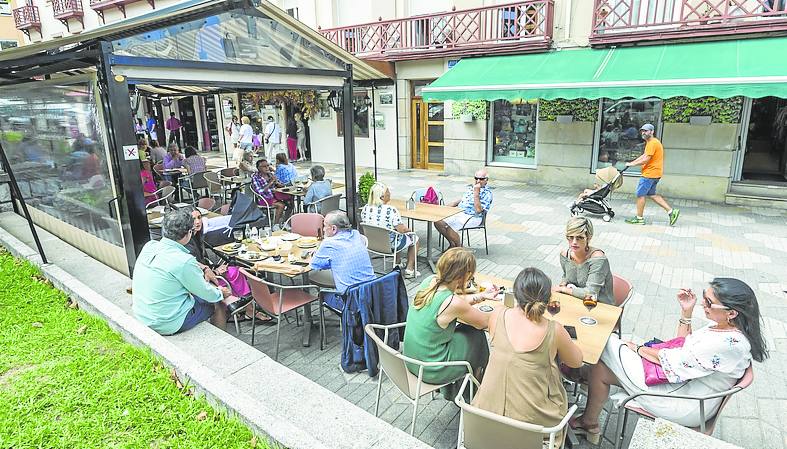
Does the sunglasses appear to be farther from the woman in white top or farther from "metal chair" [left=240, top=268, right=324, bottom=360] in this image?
the woman in white top

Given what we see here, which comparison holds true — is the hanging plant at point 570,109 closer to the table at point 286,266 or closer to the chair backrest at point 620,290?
the chair backrest at point 620,290

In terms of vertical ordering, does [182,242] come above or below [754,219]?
above

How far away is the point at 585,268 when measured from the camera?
3703 millimetres

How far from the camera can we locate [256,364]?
127 inches

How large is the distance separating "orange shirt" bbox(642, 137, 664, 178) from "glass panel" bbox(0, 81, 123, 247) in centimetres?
827

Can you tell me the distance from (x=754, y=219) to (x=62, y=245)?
11.3m

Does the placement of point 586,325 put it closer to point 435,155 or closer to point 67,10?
point 435,155

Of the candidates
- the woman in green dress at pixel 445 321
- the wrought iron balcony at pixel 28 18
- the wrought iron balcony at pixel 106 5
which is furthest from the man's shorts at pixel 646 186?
the wrought iron balcony at pixel 28 18

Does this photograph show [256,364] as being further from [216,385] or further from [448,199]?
[448,199]

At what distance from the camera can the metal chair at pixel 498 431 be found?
7.14 feet

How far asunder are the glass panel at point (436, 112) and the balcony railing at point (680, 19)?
16.1 feet

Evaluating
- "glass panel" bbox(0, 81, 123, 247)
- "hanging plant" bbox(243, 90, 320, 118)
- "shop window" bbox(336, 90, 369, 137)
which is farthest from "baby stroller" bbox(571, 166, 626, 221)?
"hanging plant" bbox(243, 90, 320, 118)

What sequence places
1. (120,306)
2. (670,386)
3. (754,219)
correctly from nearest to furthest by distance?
(670,386)
(120,306)
(754,219)

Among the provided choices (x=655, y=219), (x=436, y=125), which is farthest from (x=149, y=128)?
(x=655, y=219)
